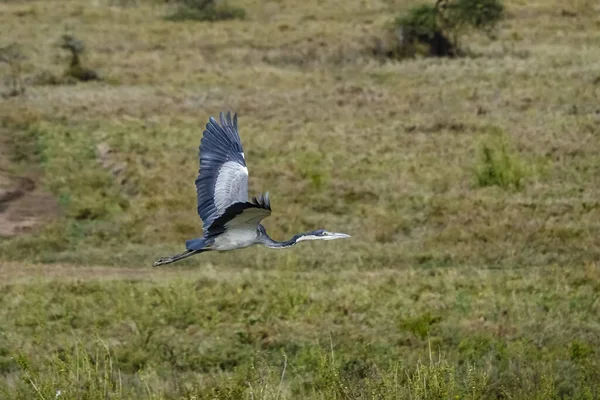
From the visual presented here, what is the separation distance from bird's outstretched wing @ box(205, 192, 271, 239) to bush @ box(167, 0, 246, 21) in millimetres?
36500

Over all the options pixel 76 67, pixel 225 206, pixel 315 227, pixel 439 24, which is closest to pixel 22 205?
pixel 315 227

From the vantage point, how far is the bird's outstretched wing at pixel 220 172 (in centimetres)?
782

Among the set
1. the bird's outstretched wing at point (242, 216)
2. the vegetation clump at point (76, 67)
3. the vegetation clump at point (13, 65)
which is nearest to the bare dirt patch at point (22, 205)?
the bird's outstretched wing at point (242, 216)

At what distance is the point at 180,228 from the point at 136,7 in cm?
3318

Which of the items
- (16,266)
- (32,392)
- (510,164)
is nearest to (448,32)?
(510,164)

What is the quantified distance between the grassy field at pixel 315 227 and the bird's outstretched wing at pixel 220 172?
143 cm

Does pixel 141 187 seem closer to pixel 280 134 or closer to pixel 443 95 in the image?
pixel 280 134

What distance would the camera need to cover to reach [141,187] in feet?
58.4

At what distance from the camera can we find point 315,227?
15781mm

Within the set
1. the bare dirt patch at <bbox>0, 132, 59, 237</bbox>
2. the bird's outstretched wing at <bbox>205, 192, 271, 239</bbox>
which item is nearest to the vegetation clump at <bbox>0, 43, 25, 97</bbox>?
the bare dirt patch at <bbox>0, 132, 59, 237</bbox>

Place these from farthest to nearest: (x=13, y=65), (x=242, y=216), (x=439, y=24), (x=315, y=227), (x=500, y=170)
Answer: (x=439, y=24) → (x=13, y=65) → (x=500, y=170) → (x=315, y=227) → (x=242, y=216)

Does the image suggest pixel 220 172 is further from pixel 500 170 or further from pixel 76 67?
pixel 76 67

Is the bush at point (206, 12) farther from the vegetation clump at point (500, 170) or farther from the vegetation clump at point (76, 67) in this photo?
the vegetation clump at point (500, 170)

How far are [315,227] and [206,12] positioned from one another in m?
29.5
